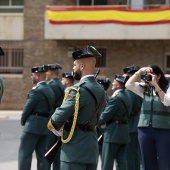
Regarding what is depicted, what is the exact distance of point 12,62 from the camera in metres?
32.6

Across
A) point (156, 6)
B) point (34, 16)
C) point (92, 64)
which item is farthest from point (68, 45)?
point (92, 64)

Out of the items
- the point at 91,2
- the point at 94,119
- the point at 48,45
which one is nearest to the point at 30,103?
the point at 94,119

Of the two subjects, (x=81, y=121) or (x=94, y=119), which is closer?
(x=81, y=121)

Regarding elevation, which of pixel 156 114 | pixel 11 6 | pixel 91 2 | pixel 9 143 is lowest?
pixel 9 143

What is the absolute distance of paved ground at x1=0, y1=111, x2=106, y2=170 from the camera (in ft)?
43.0

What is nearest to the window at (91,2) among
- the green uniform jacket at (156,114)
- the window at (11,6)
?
the window at (11,6)

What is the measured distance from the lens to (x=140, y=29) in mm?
30594

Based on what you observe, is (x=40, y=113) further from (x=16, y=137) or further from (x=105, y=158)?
(x=16, y=137)

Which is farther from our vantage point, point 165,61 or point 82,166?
point 165,61

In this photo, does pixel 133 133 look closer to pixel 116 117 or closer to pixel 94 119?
pixel 116 117

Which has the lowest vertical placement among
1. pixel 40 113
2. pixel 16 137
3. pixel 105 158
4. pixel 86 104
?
pixel 16 137

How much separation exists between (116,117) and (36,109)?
1.28 m

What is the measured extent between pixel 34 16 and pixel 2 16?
155 centimetres

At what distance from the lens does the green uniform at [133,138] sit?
1155 cm
